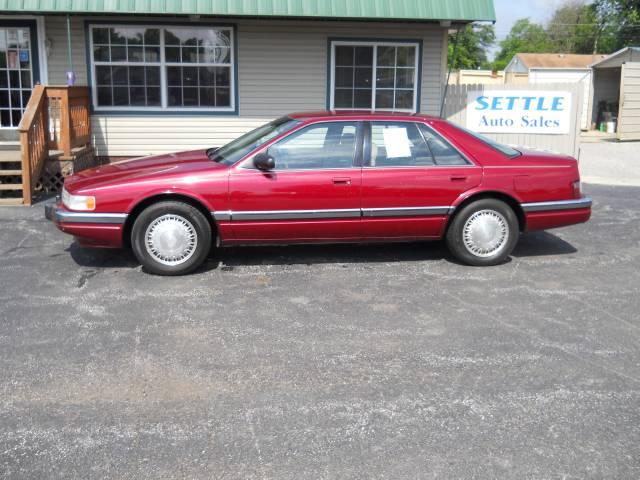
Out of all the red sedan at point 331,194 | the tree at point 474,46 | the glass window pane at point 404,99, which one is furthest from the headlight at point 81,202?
the tree at point 474,46

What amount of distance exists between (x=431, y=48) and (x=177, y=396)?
994cm

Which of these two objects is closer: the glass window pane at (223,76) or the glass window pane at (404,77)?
the glass window pane at (223,76)

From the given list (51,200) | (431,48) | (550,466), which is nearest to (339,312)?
(550,466)

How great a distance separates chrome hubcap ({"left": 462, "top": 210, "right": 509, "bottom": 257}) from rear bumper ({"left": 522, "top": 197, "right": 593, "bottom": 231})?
0.29 metres

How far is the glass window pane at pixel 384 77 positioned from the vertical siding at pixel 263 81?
0.59 m

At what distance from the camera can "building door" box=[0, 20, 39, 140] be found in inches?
461

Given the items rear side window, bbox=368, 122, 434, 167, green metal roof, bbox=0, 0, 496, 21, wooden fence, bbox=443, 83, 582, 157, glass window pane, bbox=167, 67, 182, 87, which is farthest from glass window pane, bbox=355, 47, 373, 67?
rear side window, bbox=368, 122, 434, 167

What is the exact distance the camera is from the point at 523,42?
74750mm

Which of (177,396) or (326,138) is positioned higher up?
(326,138)

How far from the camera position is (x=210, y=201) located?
248 inches

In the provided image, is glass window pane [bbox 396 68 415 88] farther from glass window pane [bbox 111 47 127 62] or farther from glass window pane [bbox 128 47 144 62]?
glass window pane [bbox 111 47 127 62]

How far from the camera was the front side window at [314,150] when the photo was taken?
255 inches

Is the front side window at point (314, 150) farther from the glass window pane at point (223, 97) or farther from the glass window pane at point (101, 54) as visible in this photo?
the glass window pane at point (101, 54)

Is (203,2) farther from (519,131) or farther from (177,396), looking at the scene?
(177,396)
